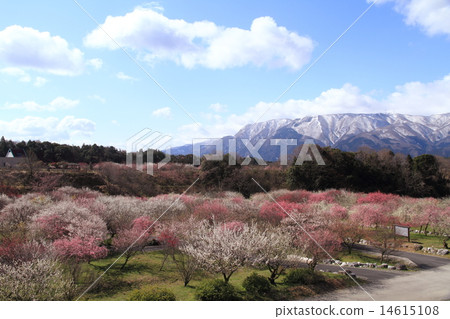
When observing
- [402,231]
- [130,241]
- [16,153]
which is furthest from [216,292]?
[16,153]

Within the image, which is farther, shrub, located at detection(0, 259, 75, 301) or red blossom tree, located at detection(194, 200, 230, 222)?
red blossom tree, located at detection(194, 200, 230, 222)

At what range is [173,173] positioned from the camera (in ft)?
172

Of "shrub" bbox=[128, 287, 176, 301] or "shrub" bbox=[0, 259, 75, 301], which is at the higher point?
"shrub" bbox=[0, 259, 75, 301]

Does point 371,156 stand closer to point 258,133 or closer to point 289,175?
point 289,175

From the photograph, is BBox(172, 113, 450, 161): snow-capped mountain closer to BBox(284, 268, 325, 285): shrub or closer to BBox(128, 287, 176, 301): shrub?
BBox(284, 268, 325, 285): shrub

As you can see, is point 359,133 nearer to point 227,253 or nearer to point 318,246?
point 318,246

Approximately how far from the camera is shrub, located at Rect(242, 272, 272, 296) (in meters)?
13.9

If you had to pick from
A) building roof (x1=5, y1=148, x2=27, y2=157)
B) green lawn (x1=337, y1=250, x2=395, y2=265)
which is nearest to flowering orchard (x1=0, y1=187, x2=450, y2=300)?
green lawn (x1=337, y1=250, x2=395, y2=265)

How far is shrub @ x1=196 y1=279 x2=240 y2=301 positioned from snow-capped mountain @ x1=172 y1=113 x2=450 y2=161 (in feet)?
155

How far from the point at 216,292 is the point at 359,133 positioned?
454 feet

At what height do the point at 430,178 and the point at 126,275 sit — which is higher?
the point at 430,178

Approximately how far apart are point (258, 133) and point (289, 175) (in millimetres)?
A: 51643

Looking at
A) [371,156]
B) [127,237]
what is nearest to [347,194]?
[371,156]

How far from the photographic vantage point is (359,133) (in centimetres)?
13812
